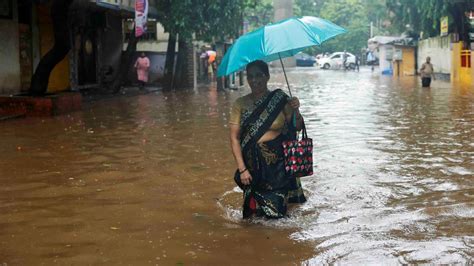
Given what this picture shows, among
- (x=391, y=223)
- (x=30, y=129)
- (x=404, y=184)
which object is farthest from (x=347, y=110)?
(x=391, y=223)

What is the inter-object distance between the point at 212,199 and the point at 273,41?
1.91 m

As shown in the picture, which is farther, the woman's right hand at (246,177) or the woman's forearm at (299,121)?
the woman's forearm at (299,121)

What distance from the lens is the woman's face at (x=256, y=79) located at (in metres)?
5.11

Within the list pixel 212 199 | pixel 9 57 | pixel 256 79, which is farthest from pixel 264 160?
pixel 9 57

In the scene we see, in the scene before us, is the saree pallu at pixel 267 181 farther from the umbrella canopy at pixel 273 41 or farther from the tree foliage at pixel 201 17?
the tree foliage at pixel 201 17

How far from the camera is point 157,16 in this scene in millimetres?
23391

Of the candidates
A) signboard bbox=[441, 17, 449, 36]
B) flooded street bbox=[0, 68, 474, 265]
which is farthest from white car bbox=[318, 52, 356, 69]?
flooded street bbox=[0, 68, 474, 265]

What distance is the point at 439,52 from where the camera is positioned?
3319 cm

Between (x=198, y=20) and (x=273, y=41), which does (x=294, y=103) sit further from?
(x=198, y=20)

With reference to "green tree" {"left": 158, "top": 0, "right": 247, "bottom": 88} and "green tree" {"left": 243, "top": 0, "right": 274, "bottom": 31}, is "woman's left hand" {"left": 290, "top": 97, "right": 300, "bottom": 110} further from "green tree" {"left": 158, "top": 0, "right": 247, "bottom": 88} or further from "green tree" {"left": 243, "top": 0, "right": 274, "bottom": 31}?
"green tree" {"left": 243, "top": 0, "right": 274, "bottom": 31}

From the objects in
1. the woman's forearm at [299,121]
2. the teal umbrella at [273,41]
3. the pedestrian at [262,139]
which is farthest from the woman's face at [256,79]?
the woman's forearm at [299,121]

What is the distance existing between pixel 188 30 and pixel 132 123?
10.7m

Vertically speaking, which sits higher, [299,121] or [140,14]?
[140,14]

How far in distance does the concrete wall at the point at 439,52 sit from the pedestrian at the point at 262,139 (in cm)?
2739
